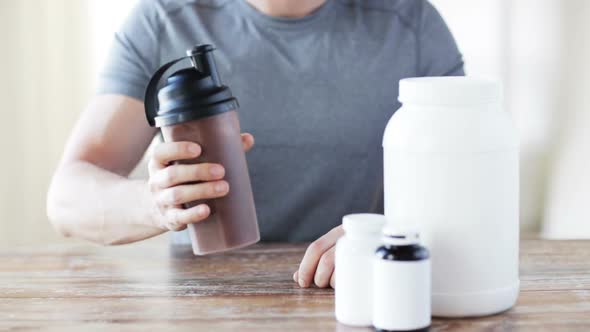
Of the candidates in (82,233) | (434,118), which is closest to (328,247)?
(434,118)

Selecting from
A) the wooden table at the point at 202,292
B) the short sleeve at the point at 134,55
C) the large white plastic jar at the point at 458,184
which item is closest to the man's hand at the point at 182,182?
the wooden table at the point at 202,292

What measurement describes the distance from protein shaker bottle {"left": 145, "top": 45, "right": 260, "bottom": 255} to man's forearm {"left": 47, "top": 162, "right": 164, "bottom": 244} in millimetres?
264

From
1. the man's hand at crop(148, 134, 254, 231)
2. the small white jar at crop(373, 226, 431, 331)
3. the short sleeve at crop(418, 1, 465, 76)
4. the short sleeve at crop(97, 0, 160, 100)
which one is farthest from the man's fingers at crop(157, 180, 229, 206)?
the short sleeve at crop(418, 1, 465, 76)

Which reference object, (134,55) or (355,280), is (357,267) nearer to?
(355,280)

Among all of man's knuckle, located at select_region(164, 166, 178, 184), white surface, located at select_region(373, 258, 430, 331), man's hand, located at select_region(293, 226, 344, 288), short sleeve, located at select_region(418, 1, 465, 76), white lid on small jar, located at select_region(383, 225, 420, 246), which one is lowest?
man's hand, located at select_region(293, 226, 344, 288)

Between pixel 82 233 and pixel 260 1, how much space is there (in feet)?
2.04

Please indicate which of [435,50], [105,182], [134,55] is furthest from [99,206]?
[435,50]

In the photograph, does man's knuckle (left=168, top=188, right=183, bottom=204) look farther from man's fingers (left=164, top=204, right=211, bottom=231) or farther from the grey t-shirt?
the grey t-shirt

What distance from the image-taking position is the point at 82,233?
1.51 metres

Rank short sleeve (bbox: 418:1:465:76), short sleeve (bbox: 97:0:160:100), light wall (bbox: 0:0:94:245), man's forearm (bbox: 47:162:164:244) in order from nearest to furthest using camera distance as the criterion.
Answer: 1. man's forearm (bbox: 47:162:164:244)
2. short sleeve (bbox: 97:0:160:100)
3. short sleeve (bbox: 418:1:465:76)
4. light wall (bbox: 0:0:94:245)

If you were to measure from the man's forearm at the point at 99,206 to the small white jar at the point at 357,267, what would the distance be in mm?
465

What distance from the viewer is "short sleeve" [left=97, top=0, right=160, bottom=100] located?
1.67m

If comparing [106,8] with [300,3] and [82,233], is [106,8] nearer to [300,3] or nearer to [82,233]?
[300,3]

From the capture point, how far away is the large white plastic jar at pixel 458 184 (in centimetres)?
92
